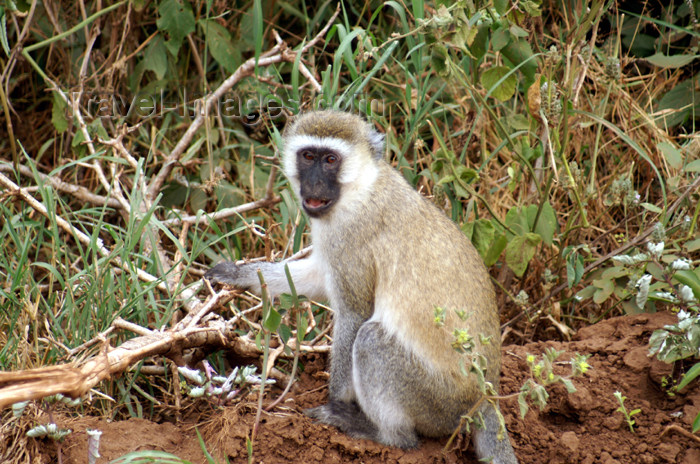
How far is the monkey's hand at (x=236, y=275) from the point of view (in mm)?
4562

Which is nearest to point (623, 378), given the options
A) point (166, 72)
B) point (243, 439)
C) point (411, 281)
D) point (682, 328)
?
point (682, 328)

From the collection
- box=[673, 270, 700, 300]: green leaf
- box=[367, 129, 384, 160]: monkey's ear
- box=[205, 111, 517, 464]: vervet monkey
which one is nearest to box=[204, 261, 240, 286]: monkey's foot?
box=[205, 111, 517, 464]: vervet monkey

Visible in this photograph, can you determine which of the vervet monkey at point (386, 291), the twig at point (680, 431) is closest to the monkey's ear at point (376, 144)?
the vervet monkey at point (386, 291)

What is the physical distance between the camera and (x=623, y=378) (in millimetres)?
4254

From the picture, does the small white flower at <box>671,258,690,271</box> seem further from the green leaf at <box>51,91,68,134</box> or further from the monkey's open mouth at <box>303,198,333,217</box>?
the green leaf at <box>51,91,68,134</box>

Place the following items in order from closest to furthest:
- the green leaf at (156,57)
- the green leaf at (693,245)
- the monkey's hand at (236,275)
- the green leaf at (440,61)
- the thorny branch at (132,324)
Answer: the thorny branch at (132,324) < the green leaf at (440,61) < the green leaf at (693,245) < the monkey's hand at (236,275) < the green leaf at (156,57)

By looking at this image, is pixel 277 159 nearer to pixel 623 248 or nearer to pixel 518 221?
pixel 518 221

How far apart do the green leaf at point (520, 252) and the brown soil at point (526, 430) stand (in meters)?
Result: 0.57

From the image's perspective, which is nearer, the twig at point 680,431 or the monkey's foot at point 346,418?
the twig at point 680,431

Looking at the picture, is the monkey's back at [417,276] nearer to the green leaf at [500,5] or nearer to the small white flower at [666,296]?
the small white flower at [666,296]

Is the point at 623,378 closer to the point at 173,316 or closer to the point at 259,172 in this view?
the point at 173,316

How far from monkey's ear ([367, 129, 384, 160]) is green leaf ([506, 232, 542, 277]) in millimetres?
964

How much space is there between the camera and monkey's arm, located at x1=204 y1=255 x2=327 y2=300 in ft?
15.0

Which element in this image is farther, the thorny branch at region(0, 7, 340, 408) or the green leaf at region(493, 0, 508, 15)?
the green leaf at region(493, 0, 508, 15)
